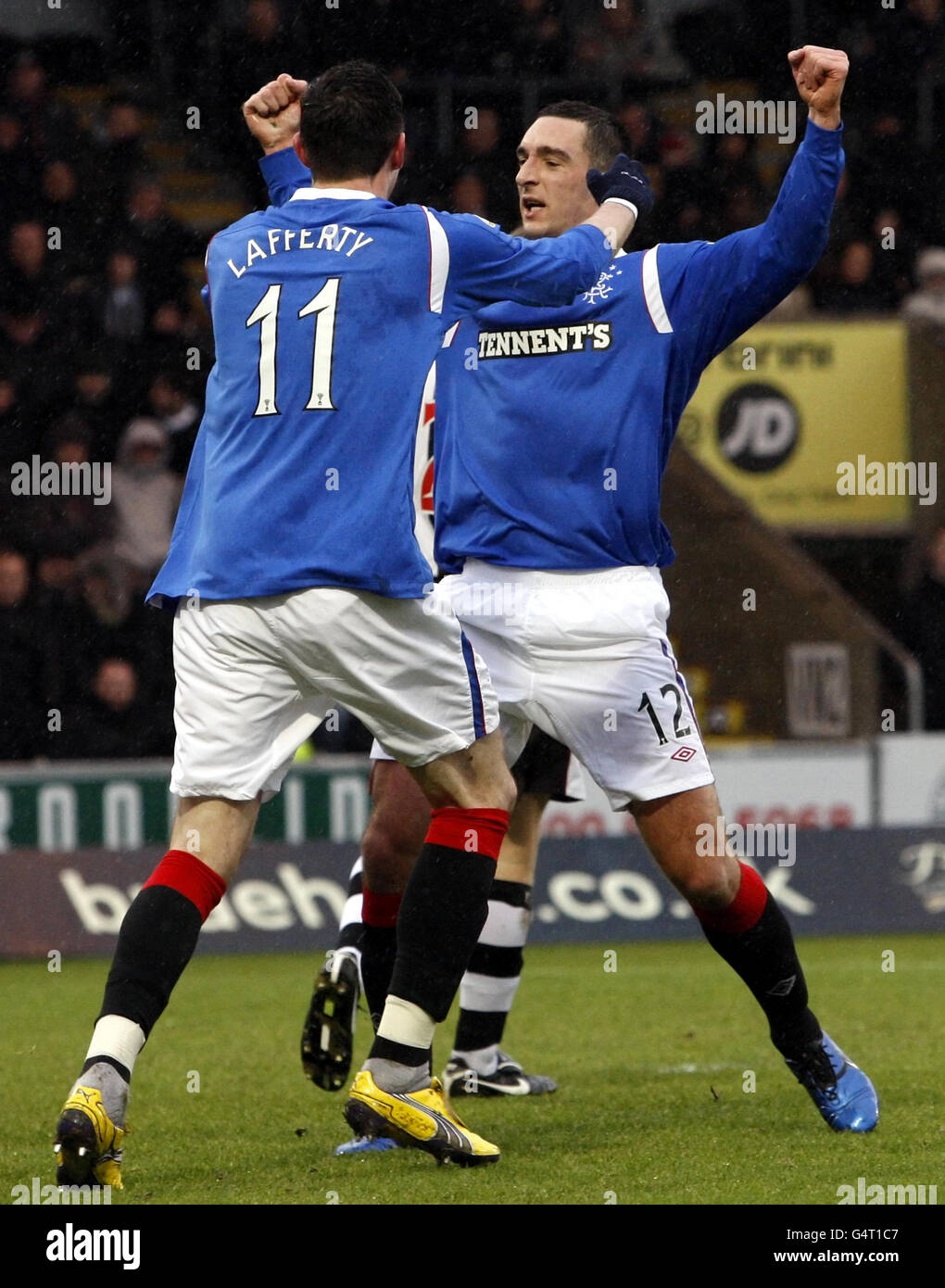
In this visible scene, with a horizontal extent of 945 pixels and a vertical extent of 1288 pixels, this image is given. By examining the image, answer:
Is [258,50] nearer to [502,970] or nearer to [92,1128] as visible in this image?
[502,970]

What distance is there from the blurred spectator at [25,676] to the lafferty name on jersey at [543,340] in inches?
220

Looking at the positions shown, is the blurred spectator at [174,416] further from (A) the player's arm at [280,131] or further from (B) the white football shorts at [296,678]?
(B) the white football shorts at [296,678]

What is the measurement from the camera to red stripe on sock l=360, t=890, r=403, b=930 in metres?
4.44

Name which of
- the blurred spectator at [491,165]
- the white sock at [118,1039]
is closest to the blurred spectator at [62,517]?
the blurred spectator at [491,165]

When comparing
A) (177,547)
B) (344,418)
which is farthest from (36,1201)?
(344,418)

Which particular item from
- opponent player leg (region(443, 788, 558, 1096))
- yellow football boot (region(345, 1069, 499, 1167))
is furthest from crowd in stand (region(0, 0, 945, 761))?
yellow football boot (region(345, 1069, 499, 1167))

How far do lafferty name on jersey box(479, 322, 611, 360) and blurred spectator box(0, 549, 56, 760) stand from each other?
5578 millimetres

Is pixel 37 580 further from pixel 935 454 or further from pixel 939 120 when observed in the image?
pixel 939 120

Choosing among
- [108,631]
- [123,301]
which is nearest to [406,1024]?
[108,631]

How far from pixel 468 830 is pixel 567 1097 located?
1.34 metres

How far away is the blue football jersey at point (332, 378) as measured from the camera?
3611 millimetres

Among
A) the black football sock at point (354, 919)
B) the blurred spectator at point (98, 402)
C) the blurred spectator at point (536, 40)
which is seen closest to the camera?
the black football sock at point (354, 919)

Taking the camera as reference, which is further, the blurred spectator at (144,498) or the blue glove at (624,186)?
the blurred spectator at (144,498)

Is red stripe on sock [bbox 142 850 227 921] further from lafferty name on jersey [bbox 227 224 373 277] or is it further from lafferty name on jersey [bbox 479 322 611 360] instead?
lafferty name on jersey [bbox 479 322 611 360]
